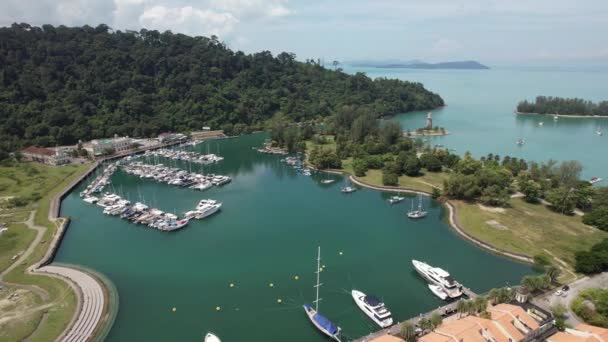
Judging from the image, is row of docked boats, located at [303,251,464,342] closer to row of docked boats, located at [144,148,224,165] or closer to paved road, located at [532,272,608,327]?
paved road, located at [532,272,608,327]

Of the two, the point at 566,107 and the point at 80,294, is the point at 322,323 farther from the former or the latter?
the point at 566,107

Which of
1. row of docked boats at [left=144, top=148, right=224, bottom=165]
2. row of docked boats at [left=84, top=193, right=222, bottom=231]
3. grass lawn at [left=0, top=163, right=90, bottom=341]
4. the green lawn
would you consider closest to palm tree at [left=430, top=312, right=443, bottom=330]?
the green lawn

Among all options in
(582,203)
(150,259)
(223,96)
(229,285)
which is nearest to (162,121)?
(223,96)

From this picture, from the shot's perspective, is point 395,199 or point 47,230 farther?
point 395,199

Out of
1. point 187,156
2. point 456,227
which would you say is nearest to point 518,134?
point 456,227

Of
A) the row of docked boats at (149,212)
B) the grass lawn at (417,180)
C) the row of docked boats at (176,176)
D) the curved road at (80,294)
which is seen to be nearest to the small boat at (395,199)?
the grass lawn at (417,180)

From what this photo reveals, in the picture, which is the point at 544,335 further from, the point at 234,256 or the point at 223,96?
the point at 223,96

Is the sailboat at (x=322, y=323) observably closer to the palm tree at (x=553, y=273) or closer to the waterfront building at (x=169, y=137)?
the palm tree at (x=553, y=273)
